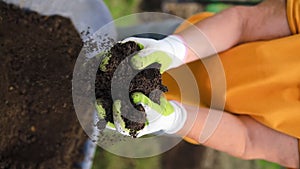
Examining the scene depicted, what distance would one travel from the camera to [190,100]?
1014 millimetres

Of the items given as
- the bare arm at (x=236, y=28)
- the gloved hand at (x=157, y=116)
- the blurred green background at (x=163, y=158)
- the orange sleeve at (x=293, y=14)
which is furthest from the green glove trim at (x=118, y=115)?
the blurred green background at (x=163, y=158)

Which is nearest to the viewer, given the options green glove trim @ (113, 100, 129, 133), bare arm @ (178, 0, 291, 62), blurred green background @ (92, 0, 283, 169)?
green glove trim @ (113, 100, 129, 133)

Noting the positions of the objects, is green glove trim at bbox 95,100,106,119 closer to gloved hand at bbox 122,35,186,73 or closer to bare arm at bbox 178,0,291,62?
gloved hand at bbox 122,35,186,73

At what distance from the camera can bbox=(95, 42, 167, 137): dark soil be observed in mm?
802

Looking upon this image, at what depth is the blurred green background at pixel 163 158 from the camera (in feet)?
5.24

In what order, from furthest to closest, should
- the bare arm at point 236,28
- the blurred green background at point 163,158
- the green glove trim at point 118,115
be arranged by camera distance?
1. the blurred green background at point 163,158
2. the bare arm at point 236,28
3. the green glove trim at point 118,115

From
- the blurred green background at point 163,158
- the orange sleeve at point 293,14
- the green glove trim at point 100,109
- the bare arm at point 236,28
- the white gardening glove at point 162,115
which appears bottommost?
the blurred green background at point 163,158

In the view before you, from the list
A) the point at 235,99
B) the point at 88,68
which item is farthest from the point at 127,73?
the point at 235,99

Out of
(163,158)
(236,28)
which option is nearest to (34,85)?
(236,28)

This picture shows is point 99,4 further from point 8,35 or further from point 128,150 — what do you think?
point 128,150

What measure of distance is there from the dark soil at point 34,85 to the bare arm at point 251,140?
34cm

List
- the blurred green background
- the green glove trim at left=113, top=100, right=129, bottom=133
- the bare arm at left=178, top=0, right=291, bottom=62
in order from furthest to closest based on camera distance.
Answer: the blurred green background, the bare arm at left=178, top=0, right=291, bottom=62, the green glove trim at left=113, top=100, right=129, bottom=133

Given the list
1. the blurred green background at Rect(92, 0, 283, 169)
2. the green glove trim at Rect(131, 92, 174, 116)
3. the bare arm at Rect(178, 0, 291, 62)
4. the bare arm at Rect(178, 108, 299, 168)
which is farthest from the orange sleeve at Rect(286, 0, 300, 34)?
the blurred green background at Rect(92, 0, 283, 169)

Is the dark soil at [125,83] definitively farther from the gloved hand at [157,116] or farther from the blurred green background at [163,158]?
the blurred green background at [163,158]
